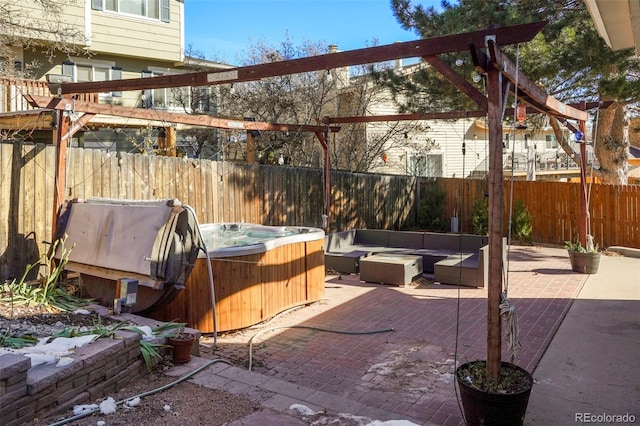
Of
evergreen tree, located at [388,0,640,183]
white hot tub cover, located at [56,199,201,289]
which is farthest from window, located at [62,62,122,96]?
white hot tub cover, located at [56,199,201,289]

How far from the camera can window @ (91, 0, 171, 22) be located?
43.9 ft

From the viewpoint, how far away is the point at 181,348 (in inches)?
168

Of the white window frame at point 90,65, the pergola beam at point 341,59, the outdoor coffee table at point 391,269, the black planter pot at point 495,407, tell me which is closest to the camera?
the black planter pot at point 495,407

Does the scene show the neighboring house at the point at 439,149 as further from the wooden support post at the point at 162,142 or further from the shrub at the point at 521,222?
the wooden support post at the point at 162,142

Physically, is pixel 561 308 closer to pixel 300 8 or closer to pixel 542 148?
pixel 300 8

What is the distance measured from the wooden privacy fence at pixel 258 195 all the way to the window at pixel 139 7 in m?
7.23

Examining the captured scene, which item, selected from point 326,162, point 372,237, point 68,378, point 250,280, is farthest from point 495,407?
point 326,162

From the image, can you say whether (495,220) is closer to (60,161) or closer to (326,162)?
(60,161)

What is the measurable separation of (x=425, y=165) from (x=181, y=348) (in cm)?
1591

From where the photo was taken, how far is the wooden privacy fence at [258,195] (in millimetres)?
6195

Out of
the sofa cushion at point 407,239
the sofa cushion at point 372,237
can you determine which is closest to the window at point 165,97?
the sofa cushion at point 372,237

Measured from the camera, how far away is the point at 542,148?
2952 cm

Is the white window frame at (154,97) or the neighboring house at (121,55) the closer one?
the neighboring house at (121,55)

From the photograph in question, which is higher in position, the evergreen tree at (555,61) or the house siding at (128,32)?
the house siding at (128,32)
